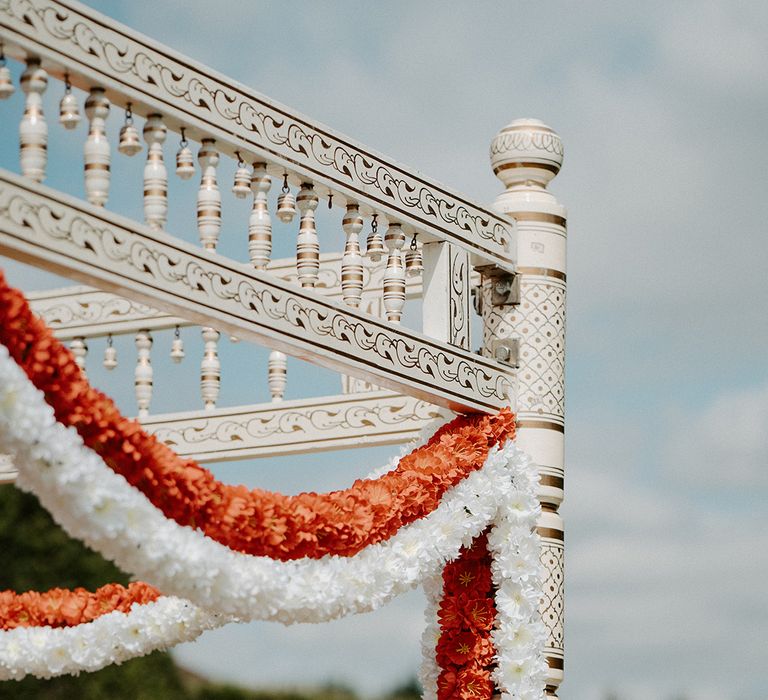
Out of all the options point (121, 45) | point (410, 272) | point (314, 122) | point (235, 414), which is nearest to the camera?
point (121, 45)

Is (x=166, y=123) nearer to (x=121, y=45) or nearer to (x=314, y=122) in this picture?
(x=121, y=45)

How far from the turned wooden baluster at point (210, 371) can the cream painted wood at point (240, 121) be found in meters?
1.41

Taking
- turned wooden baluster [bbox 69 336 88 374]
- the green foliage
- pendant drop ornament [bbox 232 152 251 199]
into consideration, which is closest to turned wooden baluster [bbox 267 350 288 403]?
turned wooden baluster [bbox 69 336 88 374]

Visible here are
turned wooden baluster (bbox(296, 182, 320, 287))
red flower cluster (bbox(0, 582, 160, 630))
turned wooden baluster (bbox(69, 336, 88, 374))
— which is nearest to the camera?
turned wooden baluster (bbox(296, 182, 320, 287))

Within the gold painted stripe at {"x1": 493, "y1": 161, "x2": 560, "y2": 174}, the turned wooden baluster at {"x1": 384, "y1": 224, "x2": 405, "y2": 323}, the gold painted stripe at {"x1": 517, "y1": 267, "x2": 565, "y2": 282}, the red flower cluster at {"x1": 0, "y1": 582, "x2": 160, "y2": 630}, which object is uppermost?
the gold painted stripe at {"x1": 493, "y1": 161, "x2": 560, "y2": 174}

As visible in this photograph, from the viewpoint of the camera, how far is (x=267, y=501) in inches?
178

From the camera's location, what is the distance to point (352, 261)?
5.03 metres

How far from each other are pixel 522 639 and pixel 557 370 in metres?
1.02

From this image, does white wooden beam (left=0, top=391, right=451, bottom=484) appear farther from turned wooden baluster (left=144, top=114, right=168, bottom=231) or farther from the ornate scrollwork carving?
turned wooden baluster (left=144, top=114, right=168, bottom=231)

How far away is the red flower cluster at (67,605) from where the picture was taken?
584 centimetres

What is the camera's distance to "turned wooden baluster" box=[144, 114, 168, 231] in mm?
4367

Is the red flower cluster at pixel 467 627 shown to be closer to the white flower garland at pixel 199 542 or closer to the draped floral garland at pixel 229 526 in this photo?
the draped floral garland at pixel 229 526

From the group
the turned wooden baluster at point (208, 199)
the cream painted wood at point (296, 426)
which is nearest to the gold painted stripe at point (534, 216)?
the cream painted wood at point (296, 426)

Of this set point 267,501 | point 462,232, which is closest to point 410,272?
point 462,232
